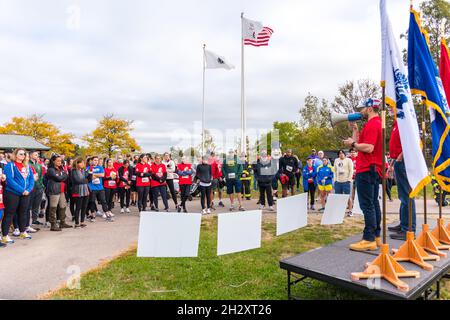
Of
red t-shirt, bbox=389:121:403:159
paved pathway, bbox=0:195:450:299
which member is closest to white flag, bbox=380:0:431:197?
red t-shirt, bbox=389:121:403:159

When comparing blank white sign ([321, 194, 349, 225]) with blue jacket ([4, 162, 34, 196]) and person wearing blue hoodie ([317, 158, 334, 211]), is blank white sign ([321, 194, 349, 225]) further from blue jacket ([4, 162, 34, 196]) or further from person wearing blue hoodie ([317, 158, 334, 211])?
blue jacket ([4, 162, 34, 196])

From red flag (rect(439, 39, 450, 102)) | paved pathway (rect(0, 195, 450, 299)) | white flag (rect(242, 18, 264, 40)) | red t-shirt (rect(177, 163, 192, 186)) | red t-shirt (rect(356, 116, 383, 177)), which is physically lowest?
paved pathway (rect(0, 195, 450, 299))

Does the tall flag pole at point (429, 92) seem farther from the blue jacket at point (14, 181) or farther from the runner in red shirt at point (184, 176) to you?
the blue jacket at point (14, 181)

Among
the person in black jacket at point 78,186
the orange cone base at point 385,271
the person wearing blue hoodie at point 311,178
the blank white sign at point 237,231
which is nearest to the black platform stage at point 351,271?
the orange cone base at point 385,271

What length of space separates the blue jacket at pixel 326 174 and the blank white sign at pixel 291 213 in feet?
11.4

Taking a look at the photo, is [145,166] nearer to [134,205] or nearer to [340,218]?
[134,205]

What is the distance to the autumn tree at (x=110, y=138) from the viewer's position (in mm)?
37850

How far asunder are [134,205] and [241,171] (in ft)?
16.1

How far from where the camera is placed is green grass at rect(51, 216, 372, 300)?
3797mm

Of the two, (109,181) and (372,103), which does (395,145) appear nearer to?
(372,103)

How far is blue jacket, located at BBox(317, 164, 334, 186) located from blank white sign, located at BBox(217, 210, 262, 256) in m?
5.49

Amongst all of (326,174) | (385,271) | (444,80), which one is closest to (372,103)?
(444,80)
